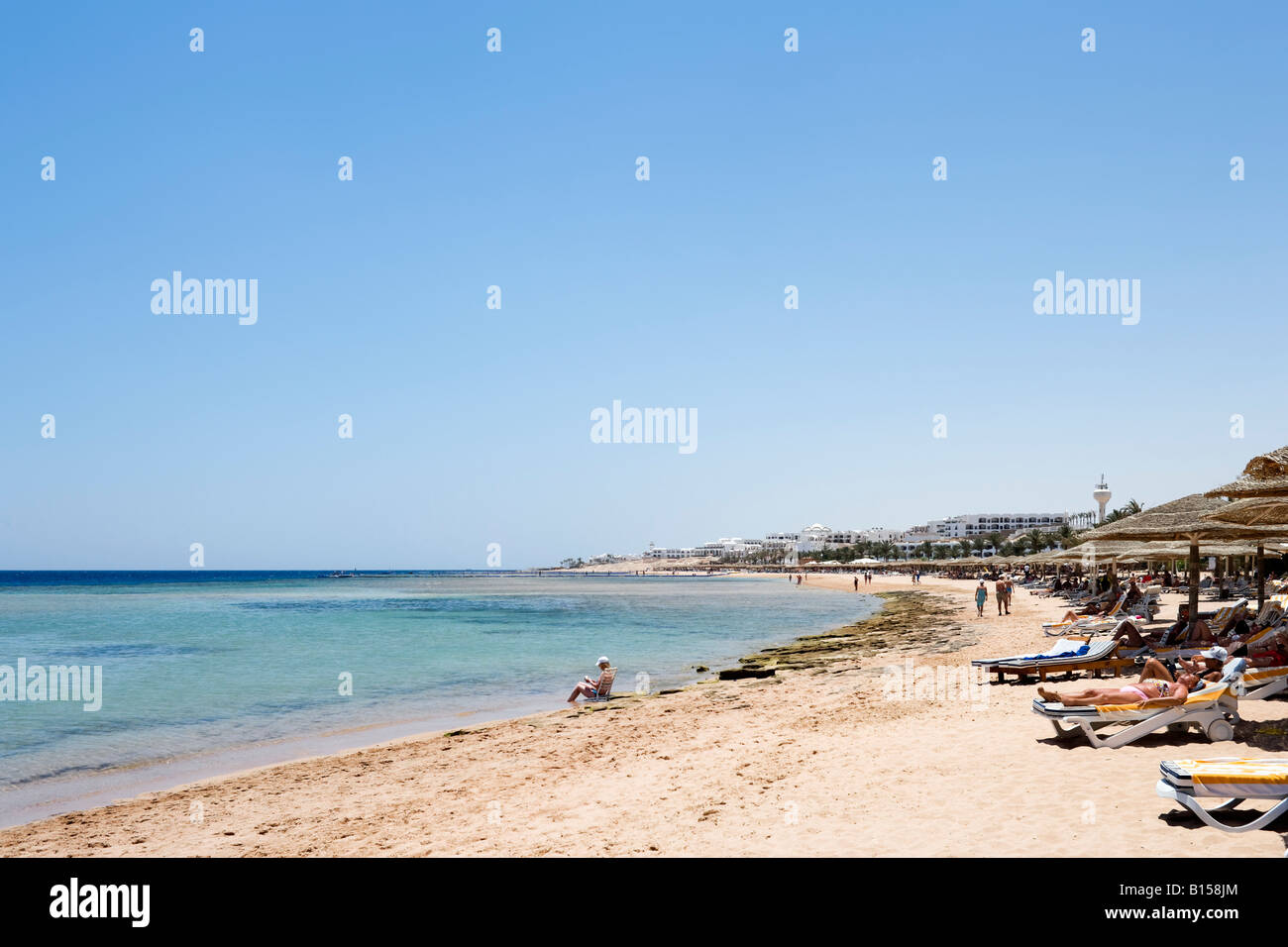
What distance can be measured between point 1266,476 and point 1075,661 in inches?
196

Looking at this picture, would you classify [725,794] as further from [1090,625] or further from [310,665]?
[310,665]

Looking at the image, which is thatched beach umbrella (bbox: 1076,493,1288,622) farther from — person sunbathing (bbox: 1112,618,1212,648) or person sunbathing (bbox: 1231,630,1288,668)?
person sunbathing (bbox: 1231,630,1288,668)

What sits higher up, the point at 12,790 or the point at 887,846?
the point at 887,846

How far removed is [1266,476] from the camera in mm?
7344

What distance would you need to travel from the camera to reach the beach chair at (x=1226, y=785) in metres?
5.15

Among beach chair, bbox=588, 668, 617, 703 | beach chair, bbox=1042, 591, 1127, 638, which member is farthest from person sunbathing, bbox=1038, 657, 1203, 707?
Answer: beach chair, bbox=1042, 591, 1127, 638

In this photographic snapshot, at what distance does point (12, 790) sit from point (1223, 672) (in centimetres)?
1340

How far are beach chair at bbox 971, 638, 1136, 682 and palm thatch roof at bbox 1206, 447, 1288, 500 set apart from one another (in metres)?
4.70

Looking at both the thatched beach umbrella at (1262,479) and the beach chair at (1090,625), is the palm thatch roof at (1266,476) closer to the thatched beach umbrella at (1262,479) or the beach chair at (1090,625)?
the thatched beach umbrella at (1262,479)

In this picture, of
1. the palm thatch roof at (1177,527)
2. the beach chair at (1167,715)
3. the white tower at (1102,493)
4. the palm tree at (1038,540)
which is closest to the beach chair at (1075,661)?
the palm thatch roof at (1177,527)
